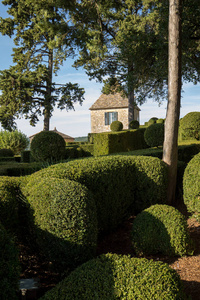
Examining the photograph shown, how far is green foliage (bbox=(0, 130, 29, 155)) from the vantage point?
72.3 feet

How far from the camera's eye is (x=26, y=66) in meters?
26.2

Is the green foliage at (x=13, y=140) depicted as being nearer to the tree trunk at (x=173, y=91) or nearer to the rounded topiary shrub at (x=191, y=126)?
the rounded topiary shrub at (x=191, y=126)

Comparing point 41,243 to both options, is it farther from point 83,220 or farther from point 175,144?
point 175,144

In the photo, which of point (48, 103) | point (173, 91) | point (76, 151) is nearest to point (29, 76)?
point (48, 103)

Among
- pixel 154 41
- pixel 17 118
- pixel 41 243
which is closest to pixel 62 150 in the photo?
pixel 41 243

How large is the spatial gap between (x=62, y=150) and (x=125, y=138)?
7.46 meters

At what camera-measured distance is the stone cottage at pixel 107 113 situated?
31203 millimetres

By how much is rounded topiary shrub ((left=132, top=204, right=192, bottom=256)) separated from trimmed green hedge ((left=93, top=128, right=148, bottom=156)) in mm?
11883

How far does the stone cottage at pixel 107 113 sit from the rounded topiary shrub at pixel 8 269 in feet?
94.9

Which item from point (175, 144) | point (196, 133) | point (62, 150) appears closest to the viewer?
point (175, 144)

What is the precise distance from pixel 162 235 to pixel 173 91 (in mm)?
3803

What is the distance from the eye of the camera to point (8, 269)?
2.54 meters

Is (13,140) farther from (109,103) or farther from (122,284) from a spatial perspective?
(122,284)

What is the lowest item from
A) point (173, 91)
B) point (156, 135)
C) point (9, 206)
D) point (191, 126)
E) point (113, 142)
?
point (9, 206)
